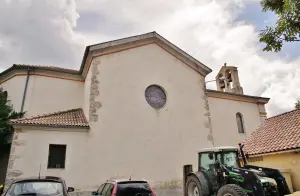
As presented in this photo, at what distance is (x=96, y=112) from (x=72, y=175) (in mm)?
3361

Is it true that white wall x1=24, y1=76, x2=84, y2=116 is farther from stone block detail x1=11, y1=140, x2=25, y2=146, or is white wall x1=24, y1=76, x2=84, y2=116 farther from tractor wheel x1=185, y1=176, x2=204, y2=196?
tractor wheel x1=185, y1=176, x2=204, y2=196

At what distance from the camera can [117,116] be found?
1325 cm

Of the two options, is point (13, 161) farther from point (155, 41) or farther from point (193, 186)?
point (155, 41)

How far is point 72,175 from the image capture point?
37.3ft

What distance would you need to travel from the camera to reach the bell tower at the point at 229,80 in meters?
20.5

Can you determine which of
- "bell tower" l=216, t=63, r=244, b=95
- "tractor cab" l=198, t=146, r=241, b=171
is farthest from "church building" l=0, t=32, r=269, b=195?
"tractor cab" l=198, t=146, r=241, b=171

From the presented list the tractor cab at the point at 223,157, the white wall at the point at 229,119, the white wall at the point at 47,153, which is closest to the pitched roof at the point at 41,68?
the white wall at the point at 47,153

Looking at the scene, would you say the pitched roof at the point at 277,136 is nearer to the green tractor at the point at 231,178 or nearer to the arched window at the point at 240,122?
the green tractor at the point at 231,178

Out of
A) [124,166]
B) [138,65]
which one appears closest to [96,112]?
[124,166]

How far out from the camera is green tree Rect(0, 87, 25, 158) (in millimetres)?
13328

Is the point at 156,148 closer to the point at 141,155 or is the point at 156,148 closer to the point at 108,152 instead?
the point at 141,155

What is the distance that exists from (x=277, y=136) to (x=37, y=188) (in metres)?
11.1

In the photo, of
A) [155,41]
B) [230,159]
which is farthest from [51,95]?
[230,159]

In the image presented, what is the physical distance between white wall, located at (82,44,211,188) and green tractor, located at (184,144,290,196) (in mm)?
4363
